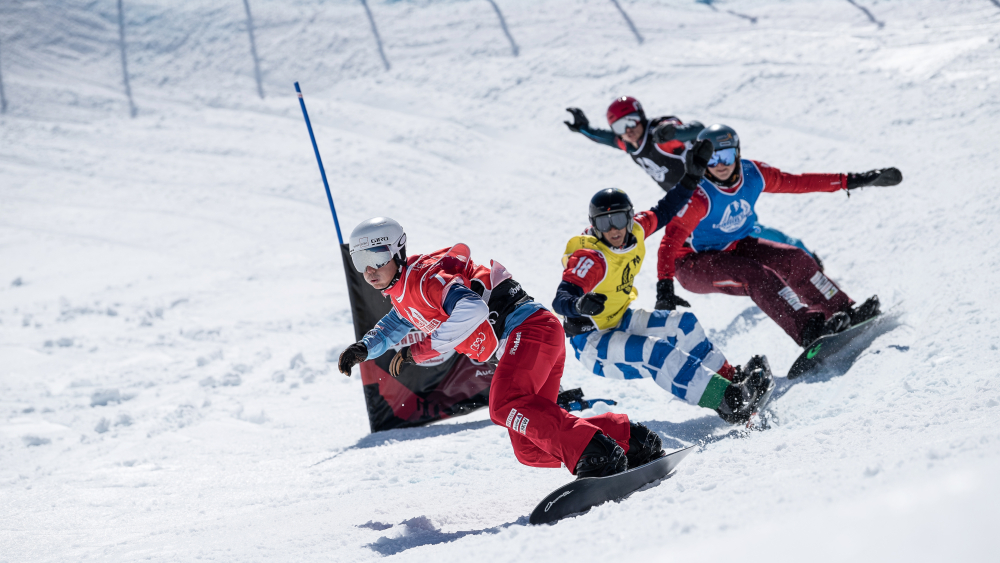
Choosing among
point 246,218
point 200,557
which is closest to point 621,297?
point 200,557

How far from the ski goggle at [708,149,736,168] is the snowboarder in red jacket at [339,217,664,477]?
2.22 metres

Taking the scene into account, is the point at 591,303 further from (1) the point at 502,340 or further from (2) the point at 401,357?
(2) the point at 401,357

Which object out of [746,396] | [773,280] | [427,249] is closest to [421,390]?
[746,396]

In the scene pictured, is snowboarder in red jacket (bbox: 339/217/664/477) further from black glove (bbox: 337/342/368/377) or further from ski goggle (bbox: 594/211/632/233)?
ski goggle (bbox: 594/211/632/233)

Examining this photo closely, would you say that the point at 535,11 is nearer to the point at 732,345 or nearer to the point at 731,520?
the point at 732,345

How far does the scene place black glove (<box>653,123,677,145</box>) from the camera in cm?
701

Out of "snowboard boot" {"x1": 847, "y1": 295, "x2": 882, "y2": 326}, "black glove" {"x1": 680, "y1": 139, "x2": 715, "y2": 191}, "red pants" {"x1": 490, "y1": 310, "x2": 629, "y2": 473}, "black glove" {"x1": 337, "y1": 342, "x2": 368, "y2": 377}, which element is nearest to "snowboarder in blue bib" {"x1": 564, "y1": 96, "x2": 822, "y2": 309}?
"black glove" {"x1": 680, "y1": 139, "x2": 715, "y2": 191}

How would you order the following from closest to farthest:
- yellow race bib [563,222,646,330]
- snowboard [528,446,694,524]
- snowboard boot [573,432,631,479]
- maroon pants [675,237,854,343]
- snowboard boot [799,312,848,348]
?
snowboard [528,446,694,524], snowboard boot [573,432,631,479], yellow race bib [563,222,646,330], snowboard boot [799,312,848,348], maroon pants [675,237,854,343]

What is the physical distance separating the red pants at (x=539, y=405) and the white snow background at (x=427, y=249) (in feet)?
Result: 1.16

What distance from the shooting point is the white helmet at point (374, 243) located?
12.5 ft

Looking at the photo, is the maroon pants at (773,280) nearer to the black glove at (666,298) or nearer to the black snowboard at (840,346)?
the black snowboard at (840,346)

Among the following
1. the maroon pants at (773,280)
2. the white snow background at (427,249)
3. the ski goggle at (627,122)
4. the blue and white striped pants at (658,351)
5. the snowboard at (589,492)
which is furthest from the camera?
the ski goggle at (627,122)

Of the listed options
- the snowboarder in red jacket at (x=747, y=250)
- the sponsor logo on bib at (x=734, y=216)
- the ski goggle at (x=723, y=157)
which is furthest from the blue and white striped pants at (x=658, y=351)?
the ski goggle at (x=723, y=157)

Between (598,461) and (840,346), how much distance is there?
2.45 metres
